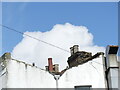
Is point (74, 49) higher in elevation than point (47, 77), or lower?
higher

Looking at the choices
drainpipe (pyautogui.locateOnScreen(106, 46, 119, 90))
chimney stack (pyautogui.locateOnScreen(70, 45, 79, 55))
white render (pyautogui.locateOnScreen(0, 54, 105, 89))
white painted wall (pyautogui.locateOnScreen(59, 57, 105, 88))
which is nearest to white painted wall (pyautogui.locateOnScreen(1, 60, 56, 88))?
white render (pyautogui.locateOnScreen(0, 54, 105, 89))

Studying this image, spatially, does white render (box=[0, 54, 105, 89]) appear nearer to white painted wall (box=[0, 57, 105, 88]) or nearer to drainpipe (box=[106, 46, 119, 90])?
white painted wall (box=[0, 57, 105, 88])

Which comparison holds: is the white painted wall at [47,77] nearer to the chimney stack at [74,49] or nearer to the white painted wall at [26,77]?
the white painted wall at [26,77]

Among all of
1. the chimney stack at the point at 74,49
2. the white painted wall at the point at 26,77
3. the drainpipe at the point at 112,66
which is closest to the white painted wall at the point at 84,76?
the drainpipe at the point at 112,66

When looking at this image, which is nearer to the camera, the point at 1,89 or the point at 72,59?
the point at 1,89

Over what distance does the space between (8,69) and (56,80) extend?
3.19 meters

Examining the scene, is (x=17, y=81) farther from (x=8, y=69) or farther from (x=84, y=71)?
(x=84, y=71)

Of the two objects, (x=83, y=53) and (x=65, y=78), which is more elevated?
(x=83, y=53)

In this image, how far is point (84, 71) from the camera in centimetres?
2292

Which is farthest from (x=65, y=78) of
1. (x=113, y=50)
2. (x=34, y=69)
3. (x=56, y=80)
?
(x=113, y=50)

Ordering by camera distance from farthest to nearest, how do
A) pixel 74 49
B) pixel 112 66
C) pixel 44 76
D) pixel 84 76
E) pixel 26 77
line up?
pixel 74 49, pixel 84 76, pixel 112 66, pixel 44 76, pixel 26 77

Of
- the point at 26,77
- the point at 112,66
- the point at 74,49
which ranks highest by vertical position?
the point at 74,49

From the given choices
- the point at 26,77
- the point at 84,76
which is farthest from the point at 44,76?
the point at 84,76

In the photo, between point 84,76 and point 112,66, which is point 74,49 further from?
point 112,66
